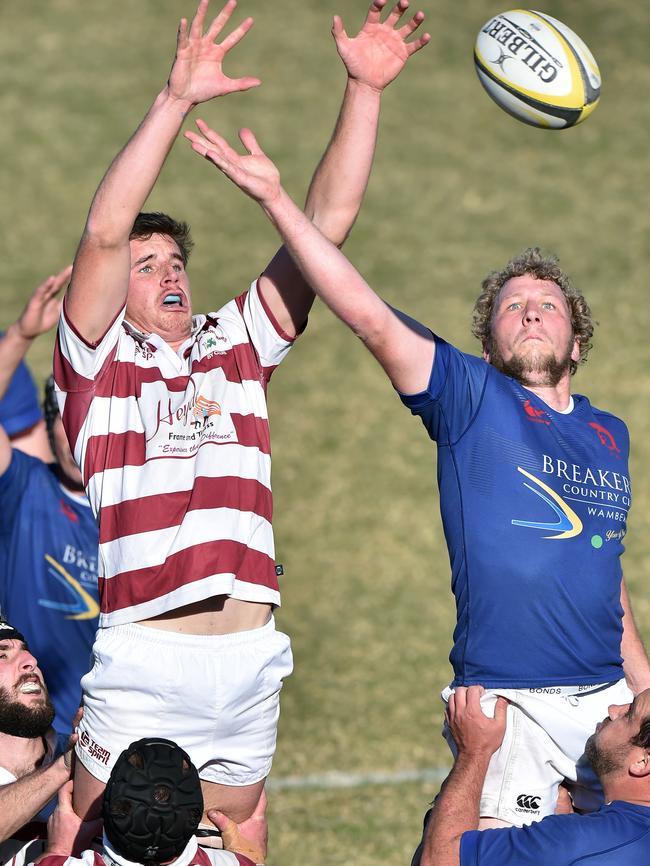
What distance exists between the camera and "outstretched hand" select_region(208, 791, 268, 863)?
4543mm

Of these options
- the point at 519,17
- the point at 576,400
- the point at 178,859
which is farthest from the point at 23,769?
the point at 519,17

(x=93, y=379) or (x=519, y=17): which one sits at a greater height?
(x=519, y=17)

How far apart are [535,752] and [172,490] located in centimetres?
168

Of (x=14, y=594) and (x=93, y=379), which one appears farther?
(x=14, y=594)

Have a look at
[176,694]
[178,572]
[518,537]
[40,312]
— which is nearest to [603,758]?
[518,537]

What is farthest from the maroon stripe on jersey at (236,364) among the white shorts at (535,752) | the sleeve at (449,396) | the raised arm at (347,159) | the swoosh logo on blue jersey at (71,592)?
the swoosh logo on blue jersey at (71,592)

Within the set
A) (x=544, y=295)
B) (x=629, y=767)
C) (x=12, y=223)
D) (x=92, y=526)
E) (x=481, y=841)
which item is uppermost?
(x=12, y=223)

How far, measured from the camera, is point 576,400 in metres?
5.45

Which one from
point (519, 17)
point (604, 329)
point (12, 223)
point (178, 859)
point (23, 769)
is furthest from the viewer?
point (12, 223)

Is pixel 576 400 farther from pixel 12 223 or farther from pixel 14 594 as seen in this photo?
pixel 12 223

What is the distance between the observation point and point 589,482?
5.00 m

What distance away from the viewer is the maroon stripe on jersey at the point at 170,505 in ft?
14.8

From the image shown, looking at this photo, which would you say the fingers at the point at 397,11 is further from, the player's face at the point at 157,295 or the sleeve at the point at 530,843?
the sleeve at the point at 530,843

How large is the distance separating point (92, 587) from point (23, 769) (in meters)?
2.00
